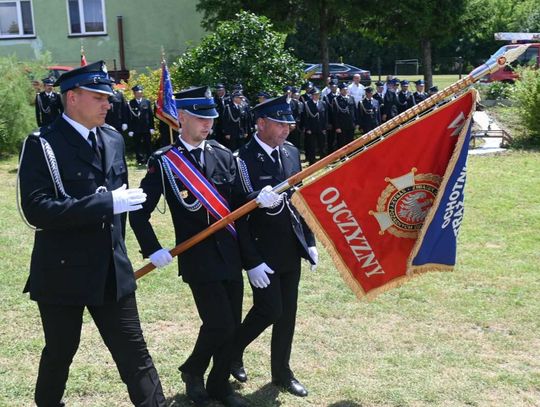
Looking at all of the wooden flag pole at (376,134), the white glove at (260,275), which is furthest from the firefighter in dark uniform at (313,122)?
the white glove at (260,275)

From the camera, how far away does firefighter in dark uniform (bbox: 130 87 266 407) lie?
3984mm

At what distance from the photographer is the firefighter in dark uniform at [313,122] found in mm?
15562

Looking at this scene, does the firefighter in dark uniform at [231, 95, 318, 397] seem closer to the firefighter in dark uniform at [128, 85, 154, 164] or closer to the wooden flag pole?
the wooden flag pole

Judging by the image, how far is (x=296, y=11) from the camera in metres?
21.2

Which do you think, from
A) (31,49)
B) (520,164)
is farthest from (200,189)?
(31,49)

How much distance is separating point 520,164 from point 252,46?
658cm

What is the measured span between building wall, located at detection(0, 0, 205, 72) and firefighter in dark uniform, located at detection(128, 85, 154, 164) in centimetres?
1269

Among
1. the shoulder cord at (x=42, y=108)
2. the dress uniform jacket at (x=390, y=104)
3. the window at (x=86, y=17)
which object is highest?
the window at (x=86, y=17)

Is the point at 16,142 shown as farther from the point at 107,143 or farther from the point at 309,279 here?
the point at 107,143

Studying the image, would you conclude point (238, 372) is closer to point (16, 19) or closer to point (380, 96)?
point (380, 96)

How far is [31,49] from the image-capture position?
27.5m

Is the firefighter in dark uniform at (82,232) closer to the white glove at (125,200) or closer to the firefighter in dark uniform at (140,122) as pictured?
the white glove at (125,200)

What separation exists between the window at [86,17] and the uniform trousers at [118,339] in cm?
2607

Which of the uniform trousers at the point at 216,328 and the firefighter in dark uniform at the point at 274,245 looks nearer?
the uniform trousers at the point at 216,328
